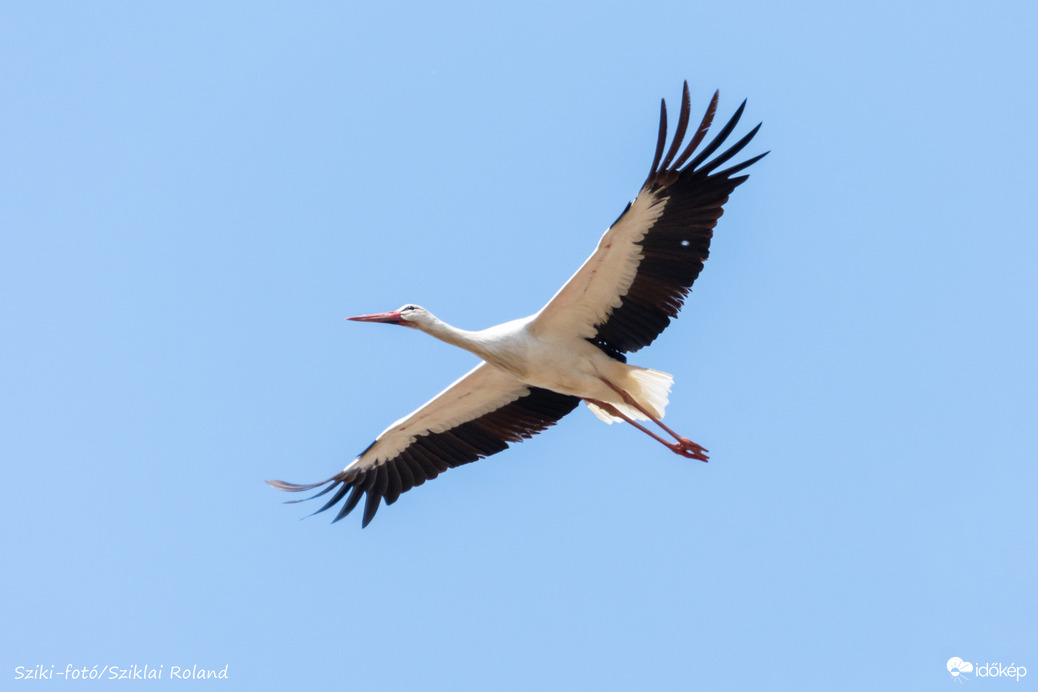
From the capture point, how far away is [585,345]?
430 inches

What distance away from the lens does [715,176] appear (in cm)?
1001

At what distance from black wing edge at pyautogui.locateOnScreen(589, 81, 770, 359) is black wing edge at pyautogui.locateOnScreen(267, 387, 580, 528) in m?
1.29

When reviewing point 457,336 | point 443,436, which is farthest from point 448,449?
point 457,336

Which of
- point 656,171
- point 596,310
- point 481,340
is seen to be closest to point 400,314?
point 481,340

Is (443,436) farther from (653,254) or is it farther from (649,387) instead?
(653,254)

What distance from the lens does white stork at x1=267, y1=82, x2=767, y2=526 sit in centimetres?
1005

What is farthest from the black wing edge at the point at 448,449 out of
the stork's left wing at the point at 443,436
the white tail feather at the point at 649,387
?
the white tail feather at the point at 649,387

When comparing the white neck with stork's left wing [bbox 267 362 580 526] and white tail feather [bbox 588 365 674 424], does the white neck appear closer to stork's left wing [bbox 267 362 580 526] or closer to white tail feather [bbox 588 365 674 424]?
stork's left wing [bbox 267 362 580 526]

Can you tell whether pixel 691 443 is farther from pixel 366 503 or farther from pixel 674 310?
pixel 366 503

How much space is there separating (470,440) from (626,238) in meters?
2.64

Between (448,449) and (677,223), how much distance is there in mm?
3112

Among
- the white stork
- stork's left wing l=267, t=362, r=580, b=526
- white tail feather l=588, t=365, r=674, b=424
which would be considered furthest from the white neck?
white tail feather l=588, t=365, r=674, b=424

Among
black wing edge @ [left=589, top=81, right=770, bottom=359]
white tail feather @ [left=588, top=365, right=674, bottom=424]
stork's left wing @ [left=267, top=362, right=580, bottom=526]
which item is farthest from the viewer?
stork's left wing @ [left=267, top=362, right=580, bottom=526]

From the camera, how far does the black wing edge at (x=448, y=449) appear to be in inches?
464
